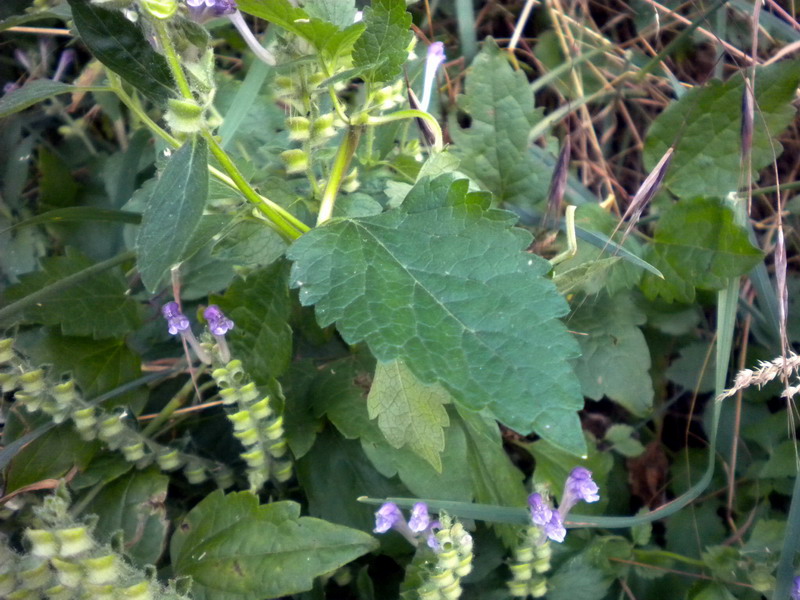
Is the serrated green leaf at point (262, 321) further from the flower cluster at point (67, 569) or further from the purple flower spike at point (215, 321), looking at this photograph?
the flower cluster at point (67, 569)

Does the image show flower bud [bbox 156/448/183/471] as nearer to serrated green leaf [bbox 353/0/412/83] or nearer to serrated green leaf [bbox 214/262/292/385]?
serrated green leaf [bbox 214/262/292/385]

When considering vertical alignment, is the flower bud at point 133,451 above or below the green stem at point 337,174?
below

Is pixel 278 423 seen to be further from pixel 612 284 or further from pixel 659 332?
pixel 659 332

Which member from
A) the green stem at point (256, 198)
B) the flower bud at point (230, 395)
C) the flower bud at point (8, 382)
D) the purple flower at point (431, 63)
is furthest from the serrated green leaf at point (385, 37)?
the flower bud at point (8, 382)

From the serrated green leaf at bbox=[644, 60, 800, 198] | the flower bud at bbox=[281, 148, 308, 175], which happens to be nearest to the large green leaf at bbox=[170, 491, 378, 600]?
the flower bud at bbox=[281, 148, 308, 175]

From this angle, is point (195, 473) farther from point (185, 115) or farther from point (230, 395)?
point (185, 115)

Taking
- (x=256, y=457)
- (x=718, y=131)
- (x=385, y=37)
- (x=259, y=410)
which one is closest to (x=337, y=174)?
(x=385, y=37)
